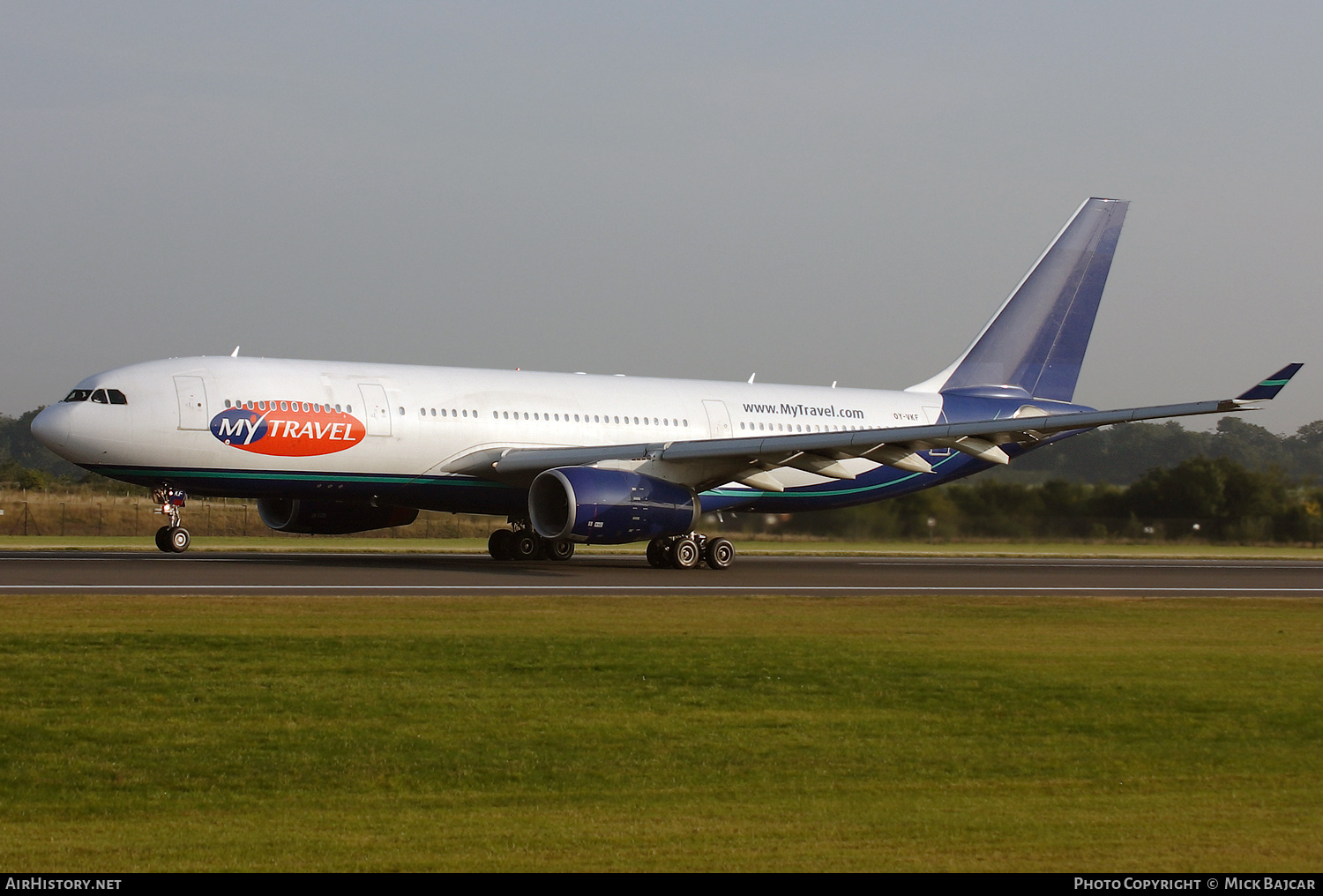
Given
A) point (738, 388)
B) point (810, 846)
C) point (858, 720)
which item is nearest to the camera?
point (810, 846)

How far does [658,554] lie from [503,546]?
12.0ft

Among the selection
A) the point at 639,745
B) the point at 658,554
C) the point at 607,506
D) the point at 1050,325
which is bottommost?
the point at 639,745

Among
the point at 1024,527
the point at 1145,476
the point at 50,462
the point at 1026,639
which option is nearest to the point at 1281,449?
the point at 1145,476

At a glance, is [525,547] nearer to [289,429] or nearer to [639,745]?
[289,429]

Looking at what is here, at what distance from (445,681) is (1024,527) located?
1306 inches

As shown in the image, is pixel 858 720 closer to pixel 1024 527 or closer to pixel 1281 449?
pixel 1024 527

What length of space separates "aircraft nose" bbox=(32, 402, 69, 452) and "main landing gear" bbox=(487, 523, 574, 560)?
8.64 m

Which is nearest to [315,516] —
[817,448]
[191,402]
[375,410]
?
[375,410]

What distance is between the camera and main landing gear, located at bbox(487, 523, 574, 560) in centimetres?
3025

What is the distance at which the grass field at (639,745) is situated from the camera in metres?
7.63

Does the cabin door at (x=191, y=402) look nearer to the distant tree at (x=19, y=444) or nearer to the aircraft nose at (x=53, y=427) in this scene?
the aircraft nose at (x=53, y=427)

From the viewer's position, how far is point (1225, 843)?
7.61 m

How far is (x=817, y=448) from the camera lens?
2748 centimetres

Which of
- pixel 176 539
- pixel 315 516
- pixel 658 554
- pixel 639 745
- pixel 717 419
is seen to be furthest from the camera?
pixel 717 419
